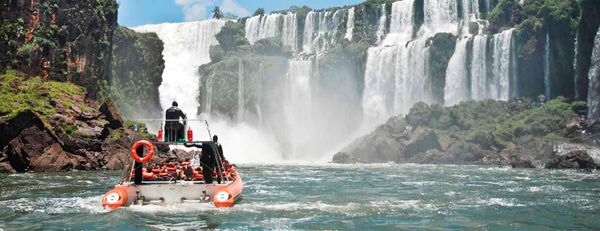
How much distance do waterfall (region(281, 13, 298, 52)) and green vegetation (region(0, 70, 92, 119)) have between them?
154 feet

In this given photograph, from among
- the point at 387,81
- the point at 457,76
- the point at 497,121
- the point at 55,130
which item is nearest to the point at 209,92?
the point at 387,81

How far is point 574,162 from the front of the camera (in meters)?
43.9

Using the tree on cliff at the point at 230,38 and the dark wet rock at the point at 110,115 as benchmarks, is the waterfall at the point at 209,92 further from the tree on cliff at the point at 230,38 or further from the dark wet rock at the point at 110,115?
the dark wet rock at the point at 110,115

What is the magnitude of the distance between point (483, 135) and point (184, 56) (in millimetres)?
53840

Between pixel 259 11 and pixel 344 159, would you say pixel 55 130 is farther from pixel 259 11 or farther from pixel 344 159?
pixel 259 11

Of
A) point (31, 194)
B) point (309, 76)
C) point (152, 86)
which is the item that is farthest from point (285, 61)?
point (31, 194)

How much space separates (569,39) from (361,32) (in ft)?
109

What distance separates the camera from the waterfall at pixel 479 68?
67375 millimetres

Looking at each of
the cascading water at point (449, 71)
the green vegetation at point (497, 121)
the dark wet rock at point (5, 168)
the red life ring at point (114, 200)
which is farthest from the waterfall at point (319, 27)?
the red life ring at point (114, 200)

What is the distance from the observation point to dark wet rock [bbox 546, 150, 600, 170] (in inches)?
1679

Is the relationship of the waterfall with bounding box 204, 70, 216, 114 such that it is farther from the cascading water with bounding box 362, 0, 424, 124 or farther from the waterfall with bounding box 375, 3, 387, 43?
the waterfall with bounding box 375, 3, 387, 43

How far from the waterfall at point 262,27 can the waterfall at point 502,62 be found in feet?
126

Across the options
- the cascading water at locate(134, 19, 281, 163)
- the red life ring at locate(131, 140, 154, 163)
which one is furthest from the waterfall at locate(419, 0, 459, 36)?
the red life ring at locate(131, 140, 154, 163)

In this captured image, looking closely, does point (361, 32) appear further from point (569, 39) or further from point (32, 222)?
point (32, 222)
